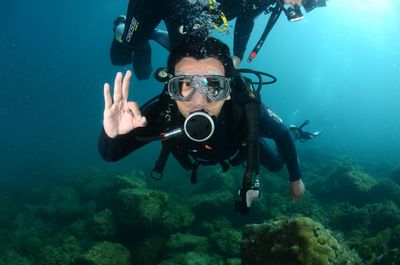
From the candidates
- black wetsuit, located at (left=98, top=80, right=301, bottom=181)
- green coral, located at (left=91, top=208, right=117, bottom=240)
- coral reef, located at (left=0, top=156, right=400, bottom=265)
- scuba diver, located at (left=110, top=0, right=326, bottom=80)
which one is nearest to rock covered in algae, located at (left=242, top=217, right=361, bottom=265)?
coral reef, located at (left=0, top=156, right=400, bottom=265)

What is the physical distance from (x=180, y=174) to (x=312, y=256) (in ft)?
45.5

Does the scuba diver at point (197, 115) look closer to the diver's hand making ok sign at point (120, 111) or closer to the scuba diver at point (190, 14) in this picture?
the diver's hand making ok sign at point (120, 111)

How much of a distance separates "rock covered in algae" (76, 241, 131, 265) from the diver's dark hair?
3.78m

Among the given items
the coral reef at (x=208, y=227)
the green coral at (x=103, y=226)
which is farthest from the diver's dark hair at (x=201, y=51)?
A: the green coral at (x=103, y=226)

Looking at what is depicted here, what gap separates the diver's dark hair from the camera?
3957mm

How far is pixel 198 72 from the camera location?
381 centimetres

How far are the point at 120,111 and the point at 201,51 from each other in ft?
4.09

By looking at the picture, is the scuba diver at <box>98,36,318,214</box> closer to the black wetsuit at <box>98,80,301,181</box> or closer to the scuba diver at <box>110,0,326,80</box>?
the black wetsuit at <box>98,80,301,181</box>

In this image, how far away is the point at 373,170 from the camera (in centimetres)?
2267

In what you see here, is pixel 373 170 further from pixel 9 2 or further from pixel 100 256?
pixel 9 2

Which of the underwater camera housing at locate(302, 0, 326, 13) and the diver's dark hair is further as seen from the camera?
the underwater camera housing at locate(302, 0, 326, 13)

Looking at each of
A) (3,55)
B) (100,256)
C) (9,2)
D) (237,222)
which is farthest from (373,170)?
(3,55)

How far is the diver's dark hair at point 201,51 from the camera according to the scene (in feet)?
13.0

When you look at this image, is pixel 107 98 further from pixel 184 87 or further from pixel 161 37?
pixel 161 37
